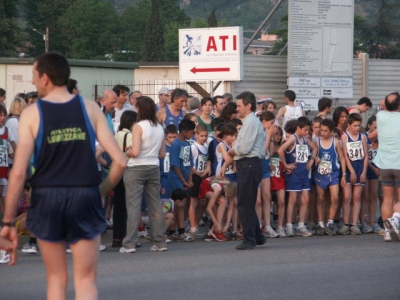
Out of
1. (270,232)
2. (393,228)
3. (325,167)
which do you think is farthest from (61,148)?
(325,167)

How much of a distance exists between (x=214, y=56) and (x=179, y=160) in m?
10.5

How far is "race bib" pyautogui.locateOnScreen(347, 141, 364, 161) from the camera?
14969mm

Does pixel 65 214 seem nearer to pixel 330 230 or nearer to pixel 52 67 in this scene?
pixel 52 67

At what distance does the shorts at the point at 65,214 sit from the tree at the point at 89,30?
99.9m

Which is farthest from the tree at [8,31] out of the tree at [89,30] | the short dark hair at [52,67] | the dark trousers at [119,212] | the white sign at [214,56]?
the short dark hair at [52,67]

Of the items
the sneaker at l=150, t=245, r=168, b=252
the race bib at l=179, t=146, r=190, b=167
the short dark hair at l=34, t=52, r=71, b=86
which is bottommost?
the sneaker at l=150, t=245, r=168, b=252

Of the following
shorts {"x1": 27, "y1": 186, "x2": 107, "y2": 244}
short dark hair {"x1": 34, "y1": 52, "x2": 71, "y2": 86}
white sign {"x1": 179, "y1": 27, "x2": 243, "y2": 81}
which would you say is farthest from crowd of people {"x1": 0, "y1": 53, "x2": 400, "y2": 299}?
white sign {"x1": 179, "y1": 27, "x2": 243, "y2": 81}

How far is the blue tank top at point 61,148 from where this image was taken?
6.53 meters

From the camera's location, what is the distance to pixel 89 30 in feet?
364

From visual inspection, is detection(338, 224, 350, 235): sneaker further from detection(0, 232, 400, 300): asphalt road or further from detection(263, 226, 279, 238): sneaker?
detection(0, 232, 400, 300): asphalt road

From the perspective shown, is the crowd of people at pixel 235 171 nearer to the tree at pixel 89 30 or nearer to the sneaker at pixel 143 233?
the sneaker at pixel 143 233

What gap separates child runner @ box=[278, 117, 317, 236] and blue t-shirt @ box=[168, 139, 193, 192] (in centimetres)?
157

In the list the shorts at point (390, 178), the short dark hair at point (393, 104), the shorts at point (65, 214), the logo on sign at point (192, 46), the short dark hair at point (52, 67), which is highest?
the logo on sign at point (192, 46)

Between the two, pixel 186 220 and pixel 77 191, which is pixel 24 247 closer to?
pixel 186 220
